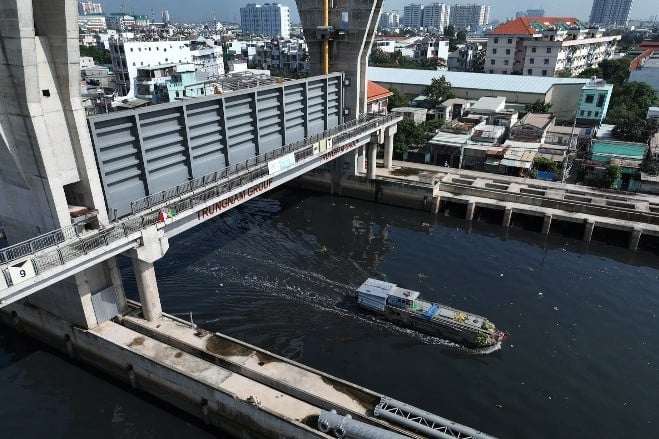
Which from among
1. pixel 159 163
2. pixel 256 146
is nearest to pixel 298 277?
pixel 256 146

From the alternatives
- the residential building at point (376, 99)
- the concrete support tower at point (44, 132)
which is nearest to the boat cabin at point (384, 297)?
the concrete support tower at point (44, 132)

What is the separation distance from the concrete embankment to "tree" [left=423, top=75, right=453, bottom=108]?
226 ft

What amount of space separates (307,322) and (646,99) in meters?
77.3

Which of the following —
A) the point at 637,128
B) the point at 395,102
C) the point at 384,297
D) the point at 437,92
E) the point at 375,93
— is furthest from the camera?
the point at 437,92

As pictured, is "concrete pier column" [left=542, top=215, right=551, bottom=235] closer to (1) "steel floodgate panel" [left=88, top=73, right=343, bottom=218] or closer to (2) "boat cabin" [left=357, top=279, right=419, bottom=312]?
(2) "boat cabin" [left=357, top=279, right=419, bottom=312]

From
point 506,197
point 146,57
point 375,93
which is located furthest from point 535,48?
point 146,57

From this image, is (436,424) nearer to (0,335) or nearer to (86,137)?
(86,137)

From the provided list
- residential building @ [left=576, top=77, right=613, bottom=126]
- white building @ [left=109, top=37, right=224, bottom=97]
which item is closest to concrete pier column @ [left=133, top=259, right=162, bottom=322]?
residential building @ [left=576, top=77, right=613, bottom=126]

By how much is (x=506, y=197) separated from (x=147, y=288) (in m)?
39.0

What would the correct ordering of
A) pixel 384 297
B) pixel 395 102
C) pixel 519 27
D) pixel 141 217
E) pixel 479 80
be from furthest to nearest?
pixel 519 27
pixel 479 80
pixel 395 102
pixel 384 297
pixel 141 217

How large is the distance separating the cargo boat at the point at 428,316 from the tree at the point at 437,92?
59130 mm

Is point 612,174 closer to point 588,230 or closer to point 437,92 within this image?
point 588,230

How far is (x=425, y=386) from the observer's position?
26516 mm

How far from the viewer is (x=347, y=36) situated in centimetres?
4891
